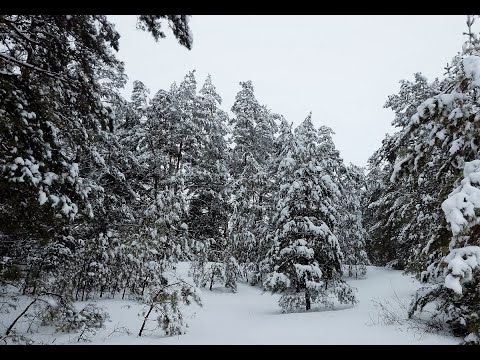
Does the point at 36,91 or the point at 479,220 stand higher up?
the point at 36,91

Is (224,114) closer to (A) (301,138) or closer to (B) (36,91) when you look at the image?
(A) (301,138)

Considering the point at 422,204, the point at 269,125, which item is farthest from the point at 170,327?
the point at 269,125

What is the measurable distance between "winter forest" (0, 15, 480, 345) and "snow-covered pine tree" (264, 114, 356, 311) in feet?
0.28

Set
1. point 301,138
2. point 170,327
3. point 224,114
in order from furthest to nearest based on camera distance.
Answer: point 224,114 → point 301,138 → point 170,327

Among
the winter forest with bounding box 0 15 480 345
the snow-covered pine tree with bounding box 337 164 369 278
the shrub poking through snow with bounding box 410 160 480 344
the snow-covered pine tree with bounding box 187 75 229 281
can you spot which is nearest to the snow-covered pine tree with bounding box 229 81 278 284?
the winter forest with bounding box 0 15 480 345

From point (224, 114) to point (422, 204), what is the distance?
697 inches

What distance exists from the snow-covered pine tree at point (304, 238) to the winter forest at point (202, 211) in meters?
0.09

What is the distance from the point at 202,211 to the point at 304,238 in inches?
522

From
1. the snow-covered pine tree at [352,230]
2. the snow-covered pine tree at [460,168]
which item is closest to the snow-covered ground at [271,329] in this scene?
the snow-covered pine tree at [460,168]

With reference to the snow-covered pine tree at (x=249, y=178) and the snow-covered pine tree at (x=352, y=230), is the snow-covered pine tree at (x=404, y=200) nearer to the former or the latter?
the snow-covered pine tree at (x=352, y=230)

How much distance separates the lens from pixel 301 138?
51.2 feet

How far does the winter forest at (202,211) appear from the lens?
619cm

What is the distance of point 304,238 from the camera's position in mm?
14719
